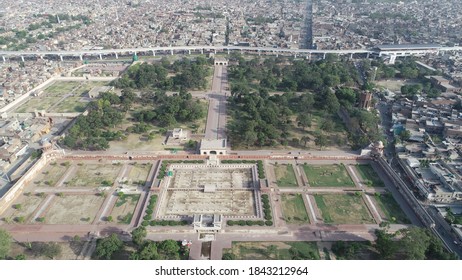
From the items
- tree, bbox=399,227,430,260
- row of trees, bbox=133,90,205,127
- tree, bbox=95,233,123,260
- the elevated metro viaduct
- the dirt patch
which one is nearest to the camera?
tree, bbox=399,227,430,260

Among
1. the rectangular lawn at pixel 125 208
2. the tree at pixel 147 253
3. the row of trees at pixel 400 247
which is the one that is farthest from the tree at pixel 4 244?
the row of trees at pixel 400 247

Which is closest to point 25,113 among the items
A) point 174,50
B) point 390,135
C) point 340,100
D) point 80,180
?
point 80,180

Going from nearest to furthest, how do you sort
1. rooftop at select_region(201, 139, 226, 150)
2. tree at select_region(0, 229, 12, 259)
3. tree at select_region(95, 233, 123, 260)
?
tree at select_region(0, 229, 12, 259) < tree at select_region(95, 233, 123, 260) < rooftop at select_region(201, 139, 226, 150)

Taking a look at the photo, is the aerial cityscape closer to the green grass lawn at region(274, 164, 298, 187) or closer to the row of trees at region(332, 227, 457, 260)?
the row of trees at region(332, 227, 457, 260)

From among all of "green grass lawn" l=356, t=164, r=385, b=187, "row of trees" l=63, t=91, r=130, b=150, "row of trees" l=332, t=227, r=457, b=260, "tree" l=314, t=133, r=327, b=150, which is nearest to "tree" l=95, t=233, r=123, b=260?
"row of trees" l=63, t=91, r=130, b=150

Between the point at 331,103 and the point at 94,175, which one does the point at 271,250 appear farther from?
the point at 331,103

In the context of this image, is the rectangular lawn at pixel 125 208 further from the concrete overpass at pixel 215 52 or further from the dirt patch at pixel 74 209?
the concrete overpass at pixel 215 52
